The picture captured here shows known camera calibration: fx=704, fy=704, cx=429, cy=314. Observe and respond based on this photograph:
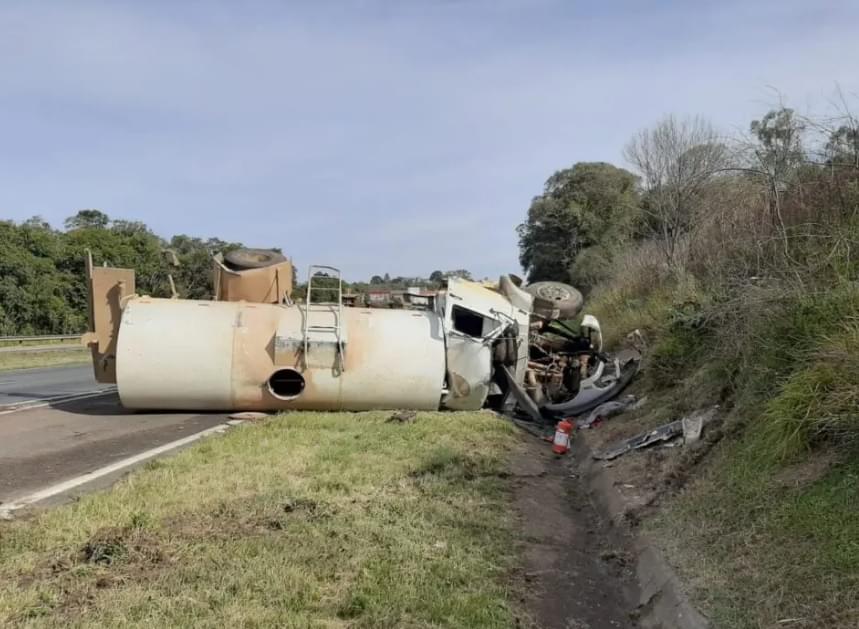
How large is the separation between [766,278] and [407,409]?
17.7 feet

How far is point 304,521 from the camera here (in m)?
4.96

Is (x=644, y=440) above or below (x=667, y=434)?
below

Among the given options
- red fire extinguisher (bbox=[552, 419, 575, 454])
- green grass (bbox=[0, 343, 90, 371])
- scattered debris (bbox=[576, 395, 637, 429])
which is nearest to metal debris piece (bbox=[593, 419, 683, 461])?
red fire extinguisher (bbox=[552, 419, 575, 454])

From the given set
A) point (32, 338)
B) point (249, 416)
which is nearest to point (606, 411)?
point (249, 416)

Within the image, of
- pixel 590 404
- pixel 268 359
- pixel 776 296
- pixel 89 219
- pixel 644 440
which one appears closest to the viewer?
pixel 776 296

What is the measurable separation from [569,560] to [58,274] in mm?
47996

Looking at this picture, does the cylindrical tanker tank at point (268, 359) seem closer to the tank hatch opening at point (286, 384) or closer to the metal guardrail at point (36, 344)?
the tank hatch opening at point (286, 384)

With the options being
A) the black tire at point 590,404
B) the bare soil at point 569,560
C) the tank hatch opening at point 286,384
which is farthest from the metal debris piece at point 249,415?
the black tire at point 590,404

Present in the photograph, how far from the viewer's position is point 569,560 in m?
5.05

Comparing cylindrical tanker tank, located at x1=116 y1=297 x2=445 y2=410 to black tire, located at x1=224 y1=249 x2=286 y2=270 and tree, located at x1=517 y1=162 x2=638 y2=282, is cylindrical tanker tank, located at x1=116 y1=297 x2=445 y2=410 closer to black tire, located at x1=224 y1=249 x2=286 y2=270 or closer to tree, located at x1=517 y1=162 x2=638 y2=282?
black tire, located at x1=224 y1=249 x2=286 y2=270

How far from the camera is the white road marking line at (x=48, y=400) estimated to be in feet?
35.0

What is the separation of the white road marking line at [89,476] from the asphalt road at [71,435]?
10 cm

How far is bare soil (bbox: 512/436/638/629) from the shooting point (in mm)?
4162

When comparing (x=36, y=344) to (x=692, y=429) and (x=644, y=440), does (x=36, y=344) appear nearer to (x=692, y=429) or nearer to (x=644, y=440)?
(x=644, y=440)
